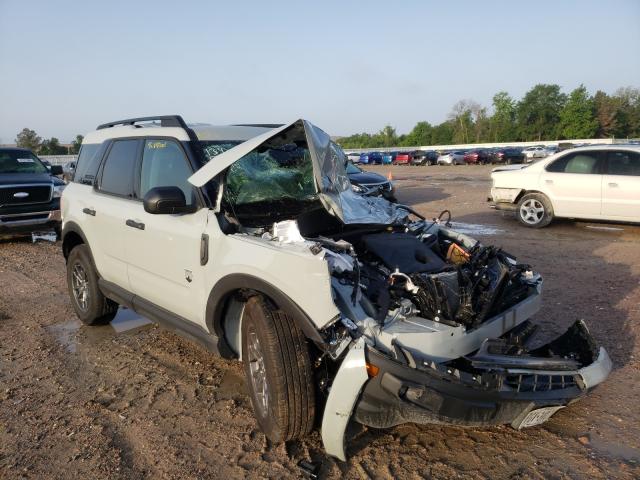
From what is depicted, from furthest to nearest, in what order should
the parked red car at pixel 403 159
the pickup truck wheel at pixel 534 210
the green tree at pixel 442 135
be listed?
1. the green tree at pixel 442 135
2. the parked red car at pixel 403 159
3. the pickup truck wheel at pixel 534 210

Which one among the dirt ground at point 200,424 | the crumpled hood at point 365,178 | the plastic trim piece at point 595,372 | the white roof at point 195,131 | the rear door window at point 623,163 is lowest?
the dirt ground at point 200,424

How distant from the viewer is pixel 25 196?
10.1 meters

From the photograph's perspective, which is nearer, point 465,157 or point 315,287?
point 315,287

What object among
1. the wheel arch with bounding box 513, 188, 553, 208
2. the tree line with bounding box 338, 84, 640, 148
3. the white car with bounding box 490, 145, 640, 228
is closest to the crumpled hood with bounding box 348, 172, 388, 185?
the white car with bounding box 490, 145, 640, 228

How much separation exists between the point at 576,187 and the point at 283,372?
29.2 ft

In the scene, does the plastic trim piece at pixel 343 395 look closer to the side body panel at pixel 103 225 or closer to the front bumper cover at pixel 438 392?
the front bumper cover at pixel 438 392

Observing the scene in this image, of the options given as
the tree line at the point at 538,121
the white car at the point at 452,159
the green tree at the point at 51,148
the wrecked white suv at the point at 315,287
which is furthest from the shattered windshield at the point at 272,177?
the tree line at the point at 538,121

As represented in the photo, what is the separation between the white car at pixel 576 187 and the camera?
9.34m

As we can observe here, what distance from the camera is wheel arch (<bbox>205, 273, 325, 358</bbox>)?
2.82 meters

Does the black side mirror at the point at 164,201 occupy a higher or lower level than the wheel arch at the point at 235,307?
higher

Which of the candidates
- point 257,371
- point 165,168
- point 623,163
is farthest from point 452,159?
point 257,371

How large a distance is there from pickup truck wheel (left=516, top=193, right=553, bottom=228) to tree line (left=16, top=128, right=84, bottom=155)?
167ft

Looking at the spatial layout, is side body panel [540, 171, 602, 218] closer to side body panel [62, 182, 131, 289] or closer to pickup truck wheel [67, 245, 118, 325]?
pickup truck wheel [67, 245, 118, 325]

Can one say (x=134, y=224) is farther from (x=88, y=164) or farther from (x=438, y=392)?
(x=438, y=392)
